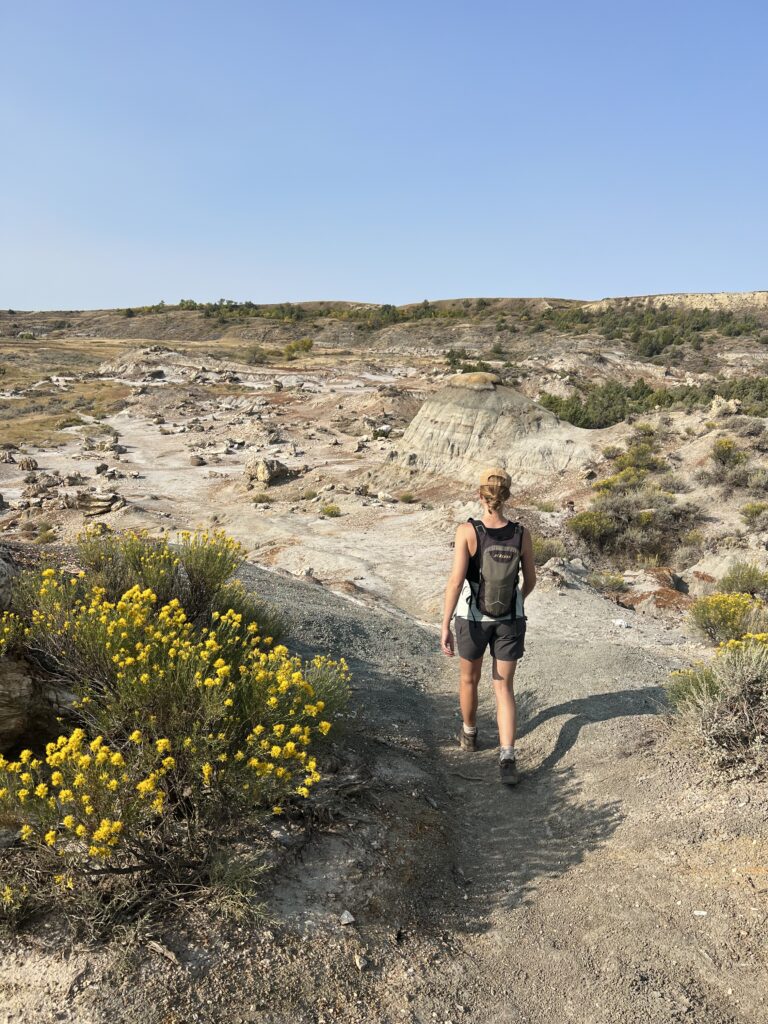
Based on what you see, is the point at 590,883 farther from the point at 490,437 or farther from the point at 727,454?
the point at 490,437

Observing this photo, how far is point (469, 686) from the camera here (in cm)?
505

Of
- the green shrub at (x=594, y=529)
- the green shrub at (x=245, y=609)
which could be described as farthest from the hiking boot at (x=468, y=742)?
the green shrub at (x=594, y=529)

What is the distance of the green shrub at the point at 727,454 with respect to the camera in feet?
58.1

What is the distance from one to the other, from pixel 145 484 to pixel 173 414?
57.6ft

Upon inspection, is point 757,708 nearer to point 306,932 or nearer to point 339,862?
point 339,862

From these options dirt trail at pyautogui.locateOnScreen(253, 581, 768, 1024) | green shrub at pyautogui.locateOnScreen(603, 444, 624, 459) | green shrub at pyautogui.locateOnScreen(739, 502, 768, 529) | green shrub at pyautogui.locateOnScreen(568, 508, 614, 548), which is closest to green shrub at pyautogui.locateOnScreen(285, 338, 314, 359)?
green shrub at pyautogui.locateOnScreen(603, 444, 624, 459)

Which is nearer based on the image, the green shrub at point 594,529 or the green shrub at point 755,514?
the green shrub at point 755,514

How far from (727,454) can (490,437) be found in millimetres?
7912

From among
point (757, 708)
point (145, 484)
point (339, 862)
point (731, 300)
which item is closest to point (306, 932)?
point (339, 862)

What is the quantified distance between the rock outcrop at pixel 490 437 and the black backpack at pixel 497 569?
57.2 feet

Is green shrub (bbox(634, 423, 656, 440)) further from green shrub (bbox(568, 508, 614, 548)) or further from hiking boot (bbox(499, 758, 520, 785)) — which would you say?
hiking boot (bbox(499, 758, 520, 785))

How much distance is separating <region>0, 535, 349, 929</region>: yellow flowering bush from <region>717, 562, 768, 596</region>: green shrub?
9.98 m

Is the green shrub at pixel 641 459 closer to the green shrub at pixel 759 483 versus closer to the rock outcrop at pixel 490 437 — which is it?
the rock outcrop at pixel 490 437

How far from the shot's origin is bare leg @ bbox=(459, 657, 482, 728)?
4909 mm
